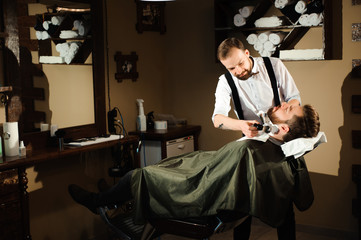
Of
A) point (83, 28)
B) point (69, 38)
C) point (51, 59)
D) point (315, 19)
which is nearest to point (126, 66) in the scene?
point (83, 28)

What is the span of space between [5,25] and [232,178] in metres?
1.78

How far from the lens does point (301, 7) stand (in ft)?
11.9

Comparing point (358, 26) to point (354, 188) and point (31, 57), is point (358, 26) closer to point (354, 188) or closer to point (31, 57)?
point (354, 188)

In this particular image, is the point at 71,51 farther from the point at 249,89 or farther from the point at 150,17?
the point at 249,89

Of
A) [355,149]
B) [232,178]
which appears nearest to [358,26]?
[355,149]

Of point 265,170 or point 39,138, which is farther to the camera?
point 39,138

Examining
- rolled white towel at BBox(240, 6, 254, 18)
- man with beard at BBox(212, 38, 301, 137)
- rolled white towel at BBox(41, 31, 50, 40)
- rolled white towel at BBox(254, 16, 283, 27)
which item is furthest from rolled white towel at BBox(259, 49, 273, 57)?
rolled white towel at BBox(41, 31, 50, 40)

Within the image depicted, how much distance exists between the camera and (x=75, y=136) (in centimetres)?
355

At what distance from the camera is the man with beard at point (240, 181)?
234 centimetres

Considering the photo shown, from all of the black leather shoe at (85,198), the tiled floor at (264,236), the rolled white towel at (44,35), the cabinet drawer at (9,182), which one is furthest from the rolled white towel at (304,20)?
the cabinet drawer at (9,182)

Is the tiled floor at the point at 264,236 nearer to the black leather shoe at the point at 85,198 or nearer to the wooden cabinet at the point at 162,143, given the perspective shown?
the wooden cabinet at the point at 162,143

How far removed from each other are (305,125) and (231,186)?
55 cm

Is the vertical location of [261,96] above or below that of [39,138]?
above

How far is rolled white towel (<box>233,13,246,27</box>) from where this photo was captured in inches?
155
